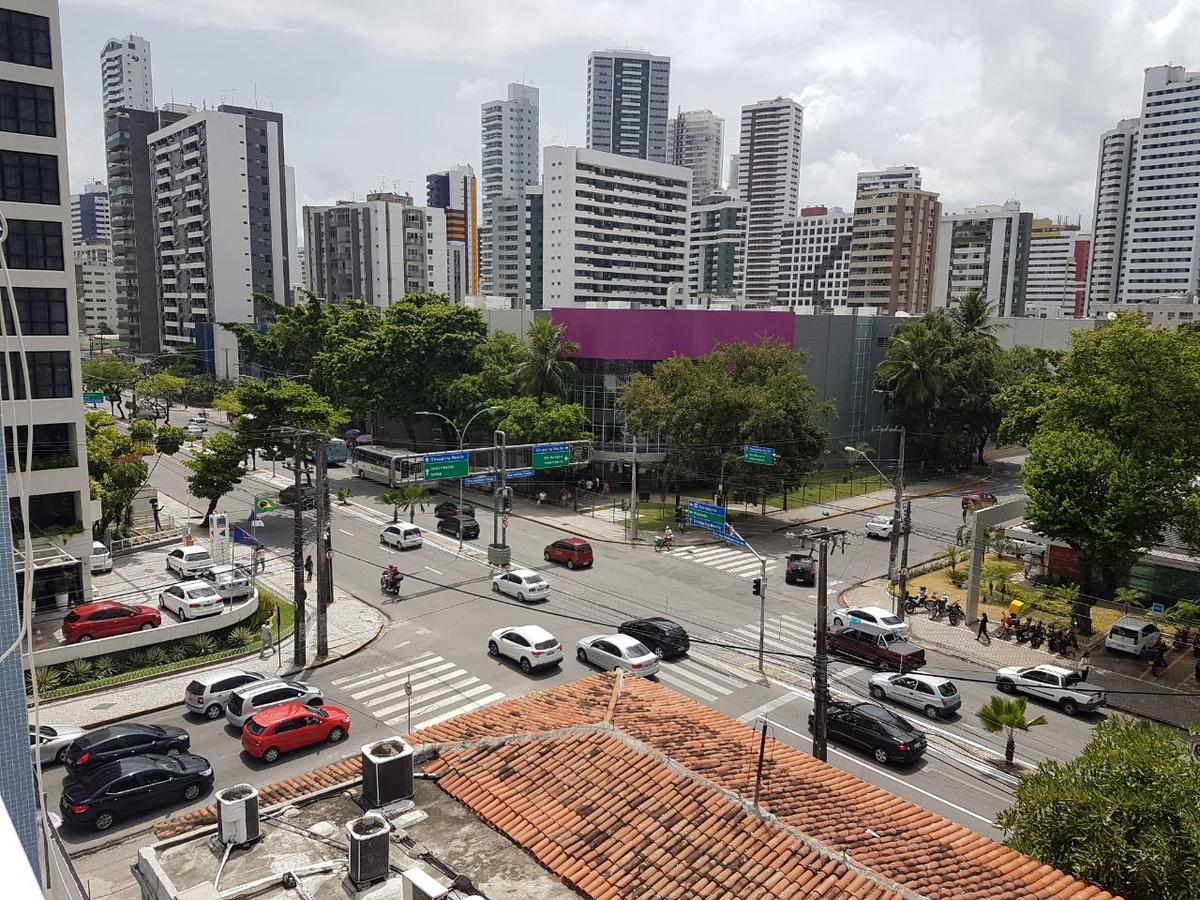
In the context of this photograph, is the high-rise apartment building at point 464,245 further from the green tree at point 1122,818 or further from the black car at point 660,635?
the green tree at point 1122,818

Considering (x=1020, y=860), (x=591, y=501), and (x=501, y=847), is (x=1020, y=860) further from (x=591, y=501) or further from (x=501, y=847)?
(x=591, y=501)

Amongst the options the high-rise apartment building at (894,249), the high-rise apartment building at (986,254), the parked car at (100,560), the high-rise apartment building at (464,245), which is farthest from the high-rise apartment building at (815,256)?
the parked car at (100,560)

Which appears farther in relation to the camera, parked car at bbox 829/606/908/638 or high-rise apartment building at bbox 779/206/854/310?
high-rise apartment building at bbox 779/206/854/310

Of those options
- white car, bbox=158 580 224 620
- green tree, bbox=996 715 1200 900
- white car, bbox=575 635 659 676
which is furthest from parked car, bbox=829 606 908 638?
white car, bbox=158 580 224 620

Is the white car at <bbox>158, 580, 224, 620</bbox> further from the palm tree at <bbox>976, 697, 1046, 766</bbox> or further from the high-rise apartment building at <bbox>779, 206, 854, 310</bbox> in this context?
the high-rise apartment building at <bbox>779, 206, 854, 310</bbox>

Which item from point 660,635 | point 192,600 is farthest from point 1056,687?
point 192,600

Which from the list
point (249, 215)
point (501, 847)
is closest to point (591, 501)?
point (501, 847)
